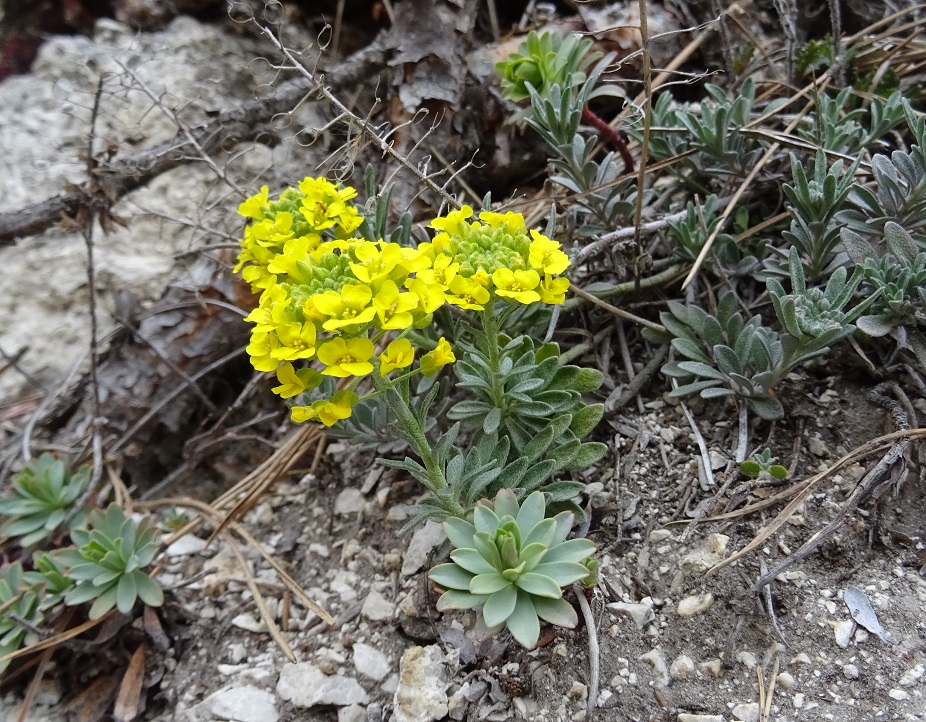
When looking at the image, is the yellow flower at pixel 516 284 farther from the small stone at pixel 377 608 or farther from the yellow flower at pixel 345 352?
the small stone at pixel 377 608

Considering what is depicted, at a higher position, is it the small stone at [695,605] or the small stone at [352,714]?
the small stone at [695,605]

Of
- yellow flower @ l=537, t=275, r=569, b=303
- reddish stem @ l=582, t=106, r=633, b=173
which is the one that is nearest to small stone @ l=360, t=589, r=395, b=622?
yellow flower @ l=537, t=275, r=569, b=303

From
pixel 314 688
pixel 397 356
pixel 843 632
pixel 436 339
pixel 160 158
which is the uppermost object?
pixel 397 356

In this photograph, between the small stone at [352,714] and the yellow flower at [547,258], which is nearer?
the yellow flower at [547,258]

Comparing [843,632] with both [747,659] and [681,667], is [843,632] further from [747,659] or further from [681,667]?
[681,667]

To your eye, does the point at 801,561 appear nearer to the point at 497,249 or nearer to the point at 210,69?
the point at 497,249

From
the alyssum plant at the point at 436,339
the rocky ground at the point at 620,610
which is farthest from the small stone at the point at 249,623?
the alyssum plant at the point at 436,339

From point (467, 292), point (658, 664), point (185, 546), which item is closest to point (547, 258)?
point (467, 292)

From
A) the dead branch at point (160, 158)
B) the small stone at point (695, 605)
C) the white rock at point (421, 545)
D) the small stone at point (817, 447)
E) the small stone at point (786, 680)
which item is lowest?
the white rock at point (421, 545)

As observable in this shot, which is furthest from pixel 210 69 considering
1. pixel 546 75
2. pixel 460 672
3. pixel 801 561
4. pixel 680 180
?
pixel 801 561
